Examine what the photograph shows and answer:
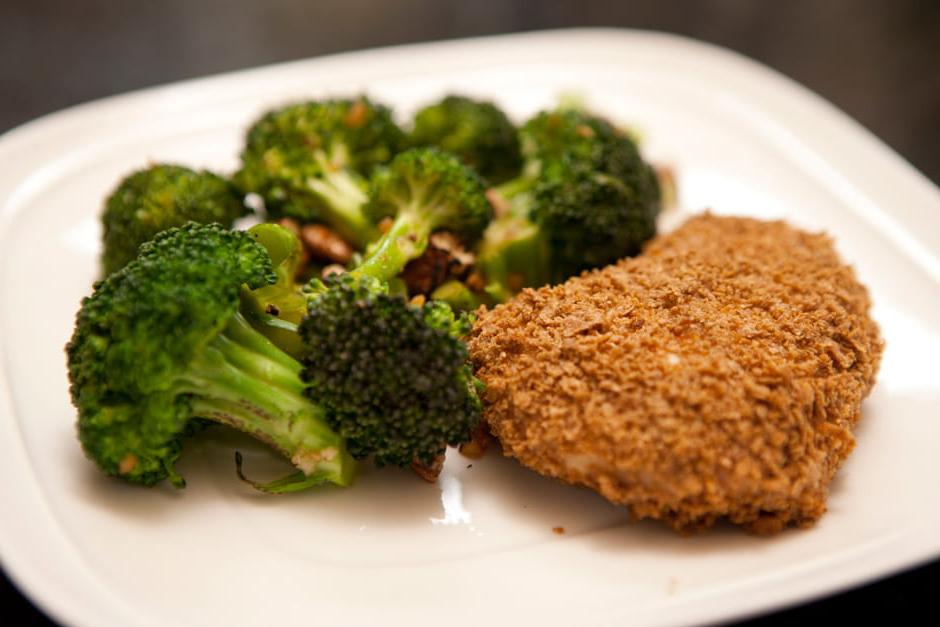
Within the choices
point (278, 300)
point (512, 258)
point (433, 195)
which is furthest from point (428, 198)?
point (278, 300)

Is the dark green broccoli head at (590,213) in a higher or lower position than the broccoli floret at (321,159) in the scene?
higher

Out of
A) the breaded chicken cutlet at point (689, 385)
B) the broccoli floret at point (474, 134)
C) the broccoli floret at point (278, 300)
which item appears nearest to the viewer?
the breaded chicken cutlet at point (689, 385)

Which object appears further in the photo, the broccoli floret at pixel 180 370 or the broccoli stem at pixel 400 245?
the broccoli stem at pixel 400 245

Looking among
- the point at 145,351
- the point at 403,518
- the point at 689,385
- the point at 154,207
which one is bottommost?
the point at 403,518

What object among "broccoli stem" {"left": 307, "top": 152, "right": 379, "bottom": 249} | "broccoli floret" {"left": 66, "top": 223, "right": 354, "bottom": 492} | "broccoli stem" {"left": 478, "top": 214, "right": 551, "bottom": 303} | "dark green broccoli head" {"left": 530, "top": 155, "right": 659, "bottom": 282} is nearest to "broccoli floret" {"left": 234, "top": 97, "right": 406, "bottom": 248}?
"broccoli stem" {"left": 307, "top": 152, "right": 379, "bottom": 249}

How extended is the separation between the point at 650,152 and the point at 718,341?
6.32 ft

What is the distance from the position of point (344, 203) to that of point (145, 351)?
125cm

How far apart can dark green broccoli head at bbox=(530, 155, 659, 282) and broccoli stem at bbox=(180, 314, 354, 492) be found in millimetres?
1242

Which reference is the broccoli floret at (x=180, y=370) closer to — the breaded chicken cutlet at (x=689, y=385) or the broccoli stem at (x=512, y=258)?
the breaded chicken cutlet at (x=689, y=385)

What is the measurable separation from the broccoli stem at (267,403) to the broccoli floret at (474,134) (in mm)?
1467

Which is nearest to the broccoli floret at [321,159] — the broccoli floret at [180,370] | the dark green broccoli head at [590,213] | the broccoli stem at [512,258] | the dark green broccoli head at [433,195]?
the dark green broccoli head at [433,195]

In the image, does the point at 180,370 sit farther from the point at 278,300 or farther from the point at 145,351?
the point at 278,300

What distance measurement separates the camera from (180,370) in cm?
222

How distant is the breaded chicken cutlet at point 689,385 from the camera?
7.34 feet
